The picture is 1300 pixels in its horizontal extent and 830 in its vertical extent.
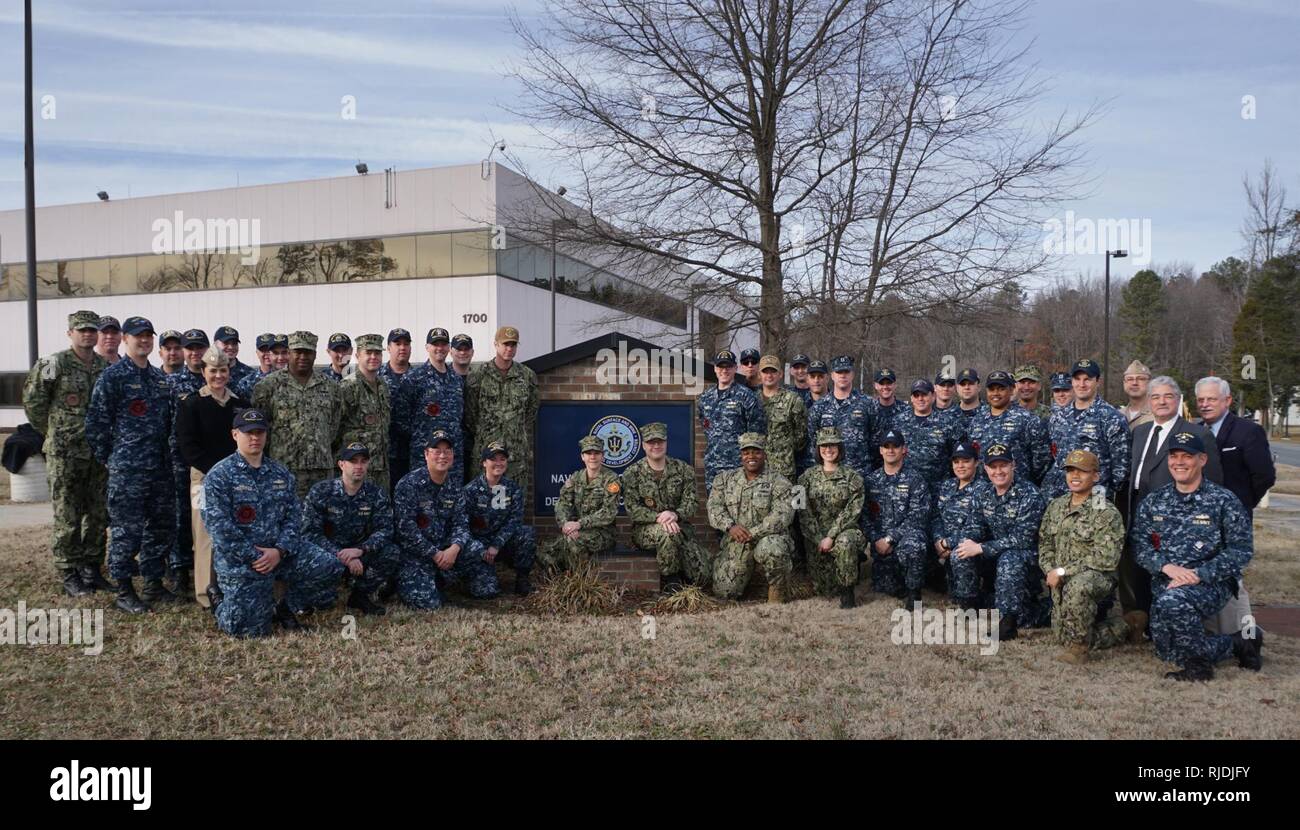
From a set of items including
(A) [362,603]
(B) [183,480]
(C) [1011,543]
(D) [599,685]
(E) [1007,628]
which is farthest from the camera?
(B) [183,480]

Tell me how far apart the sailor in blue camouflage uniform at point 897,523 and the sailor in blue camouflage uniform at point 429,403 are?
11.8 feet

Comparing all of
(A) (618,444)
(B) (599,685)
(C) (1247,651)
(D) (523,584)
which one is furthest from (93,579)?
(C) (1247,651)

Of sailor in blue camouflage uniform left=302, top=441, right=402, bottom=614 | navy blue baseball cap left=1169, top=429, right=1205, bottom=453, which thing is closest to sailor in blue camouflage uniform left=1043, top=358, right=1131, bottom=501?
navy blue baseball cap left=1169, top=429, right=1205, bottom=453

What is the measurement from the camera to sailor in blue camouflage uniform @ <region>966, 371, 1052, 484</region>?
7.09 meters

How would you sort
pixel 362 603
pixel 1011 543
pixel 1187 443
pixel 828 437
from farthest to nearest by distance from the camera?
pixel 828 437 < pixel 362 603 < pixel 1011 543 < pixel 1187 443

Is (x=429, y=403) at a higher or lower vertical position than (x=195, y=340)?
lower

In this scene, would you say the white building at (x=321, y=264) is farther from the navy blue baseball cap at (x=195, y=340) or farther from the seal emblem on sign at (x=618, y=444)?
the navy blue baseball cap at (x=195, y=340)

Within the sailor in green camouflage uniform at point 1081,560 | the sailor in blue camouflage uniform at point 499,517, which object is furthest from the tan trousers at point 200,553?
the sailor in green camouflage uniform at point 1081,560

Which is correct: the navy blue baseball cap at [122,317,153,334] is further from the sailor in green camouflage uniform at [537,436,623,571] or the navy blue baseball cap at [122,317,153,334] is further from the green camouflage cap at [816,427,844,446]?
the green camouflage cap at [816,427,844,446]

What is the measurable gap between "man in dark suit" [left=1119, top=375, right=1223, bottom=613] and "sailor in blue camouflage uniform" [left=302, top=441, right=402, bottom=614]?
215 inches

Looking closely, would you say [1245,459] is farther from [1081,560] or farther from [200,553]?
[200,553]

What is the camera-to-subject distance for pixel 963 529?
665 cm

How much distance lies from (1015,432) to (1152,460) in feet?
3.63
